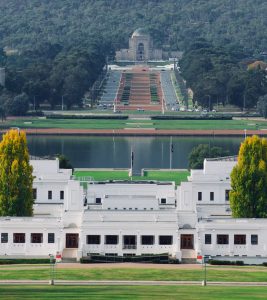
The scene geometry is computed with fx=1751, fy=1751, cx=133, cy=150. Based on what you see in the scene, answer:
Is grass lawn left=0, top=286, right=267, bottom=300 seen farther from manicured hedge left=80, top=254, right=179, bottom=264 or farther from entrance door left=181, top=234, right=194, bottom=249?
entrance door left=181, top=234, right=194, bottom=249

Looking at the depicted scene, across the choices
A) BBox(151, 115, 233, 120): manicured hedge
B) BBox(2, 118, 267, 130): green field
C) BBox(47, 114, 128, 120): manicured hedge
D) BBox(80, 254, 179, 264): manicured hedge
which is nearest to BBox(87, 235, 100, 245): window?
BBox(80, 254, 179, 264): manicured hedge

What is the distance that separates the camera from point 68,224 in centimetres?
7231

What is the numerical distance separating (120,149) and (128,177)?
2494cm

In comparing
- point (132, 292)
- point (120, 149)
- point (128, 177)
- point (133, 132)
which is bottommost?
point (133, 132)

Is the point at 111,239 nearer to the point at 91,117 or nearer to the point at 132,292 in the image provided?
the point at 132,292

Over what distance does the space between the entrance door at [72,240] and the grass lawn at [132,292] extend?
11787 millimetres

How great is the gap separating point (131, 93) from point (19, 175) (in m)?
104

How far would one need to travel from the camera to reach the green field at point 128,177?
9894 centimetres

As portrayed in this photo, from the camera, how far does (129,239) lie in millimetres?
71312

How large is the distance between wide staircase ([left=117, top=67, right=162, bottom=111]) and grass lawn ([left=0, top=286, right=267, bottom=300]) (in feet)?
351

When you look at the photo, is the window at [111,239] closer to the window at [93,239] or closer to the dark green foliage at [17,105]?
the window at [93,239]

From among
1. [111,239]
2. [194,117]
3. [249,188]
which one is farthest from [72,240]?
[194,117]

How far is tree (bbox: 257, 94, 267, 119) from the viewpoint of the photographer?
15450 centimetres

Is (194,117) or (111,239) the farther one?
(194,117)
